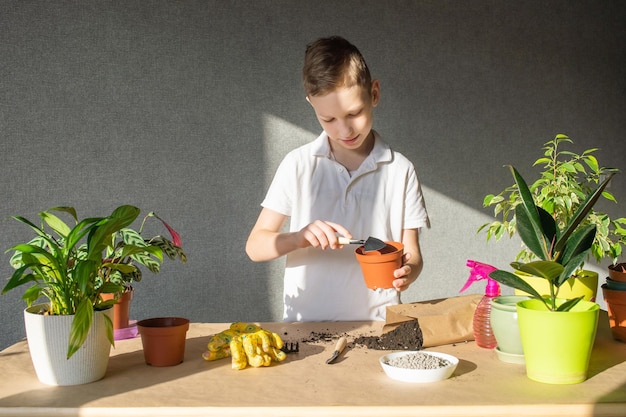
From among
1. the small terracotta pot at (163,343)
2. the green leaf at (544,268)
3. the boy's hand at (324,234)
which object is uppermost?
the boy's hand at (324,234)

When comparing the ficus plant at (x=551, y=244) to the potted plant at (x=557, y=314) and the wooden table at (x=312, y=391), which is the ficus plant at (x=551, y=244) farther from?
the wooden table at (x=312, y=391)

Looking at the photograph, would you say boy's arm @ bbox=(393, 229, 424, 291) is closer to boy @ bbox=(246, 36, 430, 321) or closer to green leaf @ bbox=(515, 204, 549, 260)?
boy @ bbox=(246, 36, 430, 321)

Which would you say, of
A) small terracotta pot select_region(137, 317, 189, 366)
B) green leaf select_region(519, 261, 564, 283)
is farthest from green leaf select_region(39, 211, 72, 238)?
green leaf select_region(519, 261, 564, 283)

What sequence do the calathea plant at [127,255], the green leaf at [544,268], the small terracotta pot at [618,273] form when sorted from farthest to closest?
the small terracotta pot at [618,273], the calathea plant at [127,255], the green leaf at [544,268]

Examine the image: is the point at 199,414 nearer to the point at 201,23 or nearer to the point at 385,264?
the point at 385,264

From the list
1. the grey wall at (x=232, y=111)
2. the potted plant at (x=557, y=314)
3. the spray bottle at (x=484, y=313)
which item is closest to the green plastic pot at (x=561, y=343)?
the potted plant at (x=557, y=314)

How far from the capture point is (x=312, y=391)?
1266 millimetres

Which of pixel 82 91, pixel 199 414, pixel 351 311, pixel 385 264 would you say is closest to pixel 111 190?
pixel 82 91

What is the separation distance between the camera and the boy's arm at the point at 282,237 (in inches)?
69.0

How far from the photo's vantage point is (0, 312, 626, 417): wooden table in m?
1.17

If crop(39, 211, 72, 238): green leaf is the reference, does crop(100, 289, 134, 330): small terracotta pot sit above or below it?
below

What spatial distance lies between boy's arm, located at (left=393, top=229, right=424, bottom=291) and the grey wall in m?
1.70

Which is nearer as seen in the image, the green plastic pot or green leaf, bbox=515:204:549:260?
the green plastic pot

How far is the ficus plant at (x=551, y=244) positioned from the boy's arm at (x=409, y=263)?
37 cm
